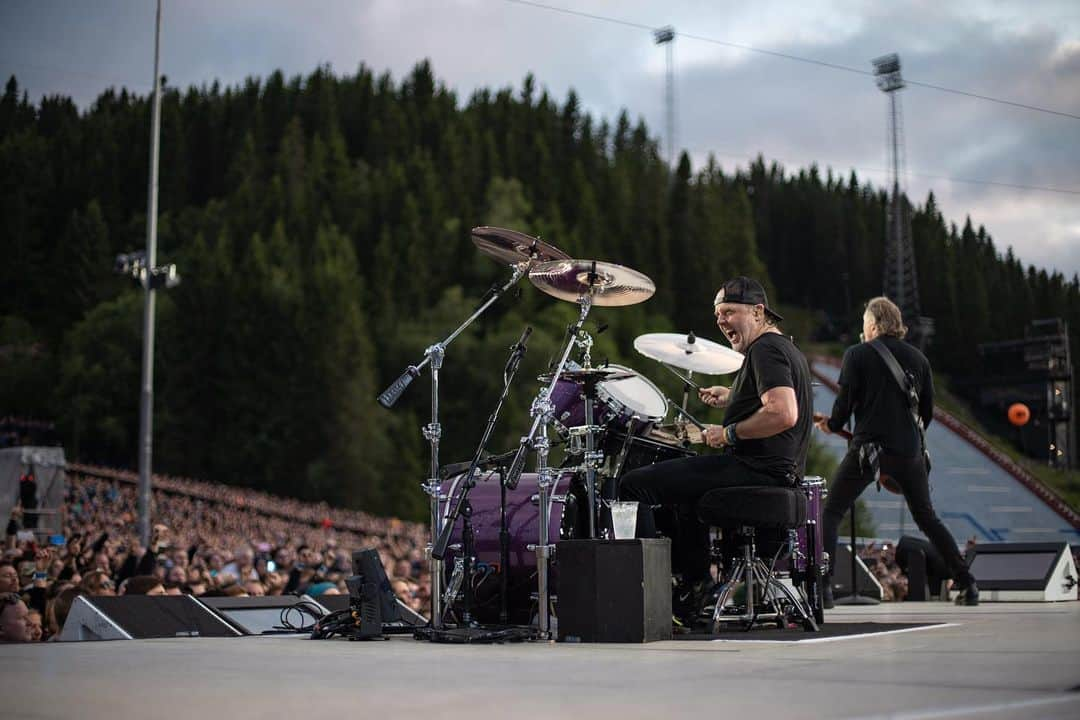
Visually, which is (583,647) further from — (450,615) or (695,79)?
(695,79)

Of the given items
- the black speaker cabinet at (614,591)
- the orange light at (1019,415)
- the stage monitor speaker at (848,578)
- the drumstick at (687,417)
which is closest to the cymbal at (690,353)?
the drumstick at (687,417)

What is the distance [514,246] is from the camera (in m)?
6.09

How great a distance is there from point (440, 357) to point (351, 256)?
70821 mm

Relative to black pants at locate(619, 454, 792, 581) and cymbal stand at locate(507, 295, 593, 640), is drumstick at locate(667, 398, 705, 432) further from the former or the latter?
cymbal stand at locate(507, 295, 593, 640)

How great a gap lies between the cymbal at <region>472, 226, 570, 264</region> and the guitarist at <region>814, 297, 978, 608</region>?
174cm

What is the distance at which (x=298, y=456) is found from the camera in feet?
208

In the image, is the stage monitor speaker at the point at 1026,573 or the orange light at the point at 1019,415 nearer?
the stage monitor speaker at the point at 1026,573

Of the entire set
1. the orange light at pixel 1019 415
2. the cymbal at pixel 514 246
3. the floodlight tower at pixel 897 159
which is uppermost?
the floodlight tower at pixel 897 159

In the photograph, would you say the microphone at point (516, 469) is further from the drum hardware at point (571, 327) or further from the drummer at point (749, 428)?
the drummer at point (749, 428)

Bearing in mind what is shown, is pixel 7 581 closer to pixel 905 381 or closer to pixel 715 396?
pixel 715 396

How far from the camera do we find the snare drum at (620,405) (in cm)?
553

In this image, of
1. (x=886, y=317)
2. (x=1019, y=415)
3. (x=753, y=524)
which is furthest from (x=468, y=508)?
(x=1019, y=415)

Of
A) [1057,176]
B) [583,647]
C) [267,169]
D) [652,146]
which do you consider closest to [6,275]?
[267,169]

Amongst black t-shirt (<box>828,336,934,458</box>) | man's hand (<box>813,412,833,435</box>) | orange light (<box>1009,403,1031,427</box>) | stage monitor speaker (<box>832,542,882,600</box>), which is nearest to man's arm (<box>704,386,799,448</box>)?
man's hand (<box>813,412,833,435</box>)
